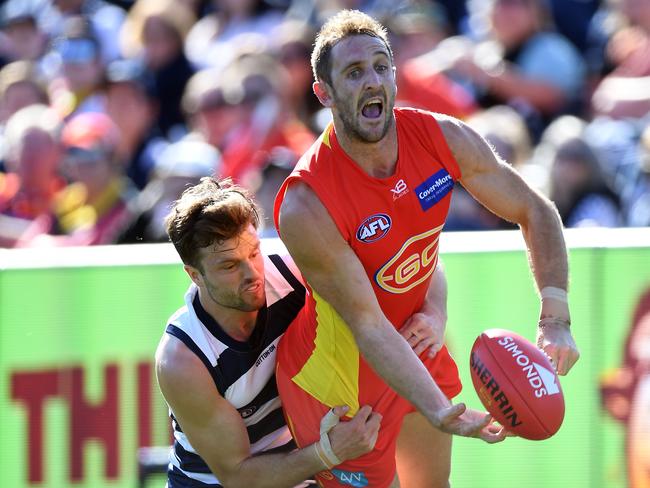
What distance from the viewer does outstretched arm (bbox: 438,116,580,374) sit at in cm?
393

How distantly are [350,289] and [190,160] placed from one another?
10.6 feet

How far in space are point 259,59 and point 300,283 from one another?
10.2 ft

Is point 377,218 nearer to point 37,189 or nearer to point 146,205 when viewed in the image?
point 146,205

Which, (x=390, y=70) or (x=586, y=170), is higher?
(x=390, y=70)

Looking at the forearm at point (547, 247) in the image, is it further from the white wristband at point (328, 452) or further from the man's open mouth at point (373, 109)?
the white wristband at point (328, 452)

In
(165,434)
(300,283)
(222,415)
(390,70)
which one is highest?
(390,70)

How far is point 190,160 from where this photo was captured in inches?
266

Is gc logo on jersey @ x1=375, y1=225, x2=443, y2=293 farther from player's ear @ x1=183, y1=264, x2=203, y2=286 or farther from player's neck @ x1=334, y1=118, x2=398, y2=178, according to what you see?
player's ear @ x1=183, y1=264, x2=203, y2=286

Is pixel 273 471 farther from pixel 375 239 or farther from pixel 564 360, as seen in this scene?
pixel 564 360

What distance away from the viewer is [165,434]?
4906 millimetres

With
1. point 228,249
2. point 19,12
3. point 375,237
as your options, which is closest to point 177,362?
point 228,249

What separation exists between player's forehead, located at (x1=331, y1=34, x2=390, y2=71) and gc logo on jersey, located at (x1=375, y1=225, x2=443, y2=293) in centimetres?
59

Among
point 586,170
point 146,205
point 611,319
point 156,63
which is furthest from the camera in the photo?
point 156,63

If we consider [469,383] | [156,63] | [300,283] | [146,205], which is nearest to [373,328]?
[300,283]
